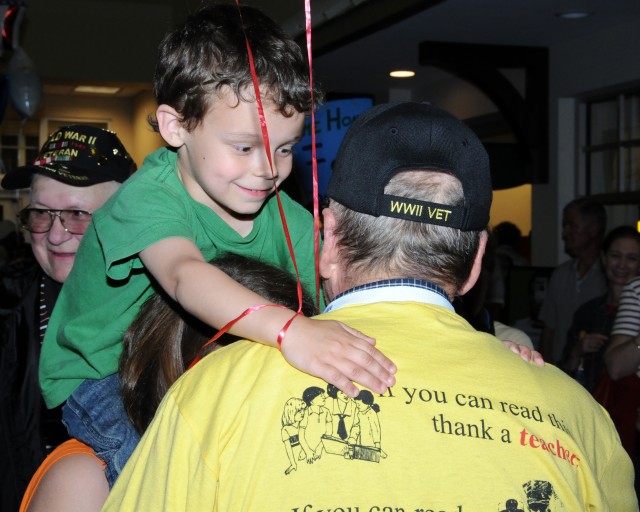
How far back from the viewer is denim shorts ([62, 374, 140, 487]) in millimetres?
1775

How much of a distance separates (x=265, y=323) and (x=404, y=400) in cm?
33

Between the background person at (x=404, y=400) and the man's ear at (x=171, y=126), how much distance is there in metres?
0.91

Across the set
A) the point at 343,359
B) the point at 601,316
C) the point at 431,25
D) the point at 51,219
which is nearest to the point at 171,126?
the point at 51,219

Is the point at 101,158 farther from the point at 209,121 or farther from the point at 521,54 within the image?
the point at 521,54

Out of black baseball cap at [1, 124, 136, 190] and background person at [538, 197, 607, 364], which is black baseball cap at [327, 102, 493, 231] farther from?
background person at [538, 197, 607, 364]

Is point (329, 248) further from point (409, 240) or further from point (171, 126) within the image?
point (171, 126)

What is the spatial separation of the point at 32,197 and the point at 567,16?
16.8 ft

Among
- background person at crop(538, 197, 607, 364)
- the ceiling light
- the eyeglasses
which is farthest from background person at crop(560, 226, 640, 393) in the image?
the ceiling light

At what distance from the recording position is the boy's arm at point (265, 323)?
1.22m

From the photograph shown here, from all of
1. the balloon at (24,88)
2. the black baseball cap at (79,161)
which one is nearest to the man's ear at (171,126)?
the black baseball cap at (79,161)

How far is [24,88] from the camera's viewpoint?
9016 millimetres

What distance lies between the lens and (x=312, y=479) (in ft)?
3.80

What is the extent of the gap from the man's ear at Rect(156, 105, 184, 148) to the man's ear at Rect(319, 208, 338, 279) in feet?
2.98

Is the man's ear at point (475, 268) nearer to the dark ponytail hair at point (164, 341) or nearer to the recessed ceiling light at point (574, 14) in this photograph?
the dark ponytail hair at point (164, 341)
